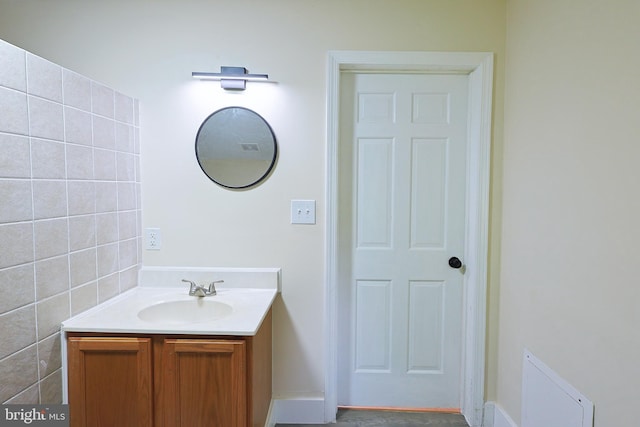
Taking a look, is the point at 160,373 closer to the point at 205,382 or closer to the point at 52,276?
the point at 205,382

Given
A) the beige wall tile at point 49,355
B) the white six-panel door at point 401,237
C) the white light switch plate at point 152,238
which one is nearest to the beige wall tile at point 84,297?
the beige wall tile at point 49,355

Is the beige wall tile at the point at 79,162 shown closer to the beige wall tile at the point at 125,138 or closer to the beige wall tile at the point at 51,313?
the beige wall tile at the point at 125,138

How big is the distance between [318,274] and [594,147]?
4.38 feet

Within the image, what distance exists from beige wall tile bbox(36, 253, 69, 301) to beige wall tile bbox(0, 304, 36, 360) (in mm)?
66

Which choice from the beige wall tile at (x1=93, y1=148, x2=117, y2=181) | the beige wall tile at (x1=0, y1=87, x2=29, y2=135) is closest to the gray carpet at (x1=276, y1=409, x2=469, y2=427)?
the beige wall tile at (x1=93, y1=148, x2=117, y2=181)

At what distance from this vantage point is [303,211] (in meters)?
1.82

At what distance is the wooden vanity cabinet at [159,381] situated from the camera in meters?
1.30

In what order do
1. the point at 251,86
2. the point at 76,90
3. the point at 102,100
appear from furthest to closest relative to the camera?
1. the point at 251,86
2. the point at 102,100
3. the point at 76,90

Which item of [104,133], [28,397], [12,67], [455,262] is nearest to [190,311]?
[28,397]

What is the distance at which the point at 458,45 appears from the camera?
1767 millimetres

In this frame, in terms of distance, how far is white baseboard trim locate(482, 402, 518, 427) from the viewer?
1.75 metres

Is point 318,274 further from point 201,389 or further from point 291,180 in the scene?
point 201,389

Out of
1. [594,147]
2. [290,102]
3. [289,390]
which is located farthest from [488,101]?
[289,390]

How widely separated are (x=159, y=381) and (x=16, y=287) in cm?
62
